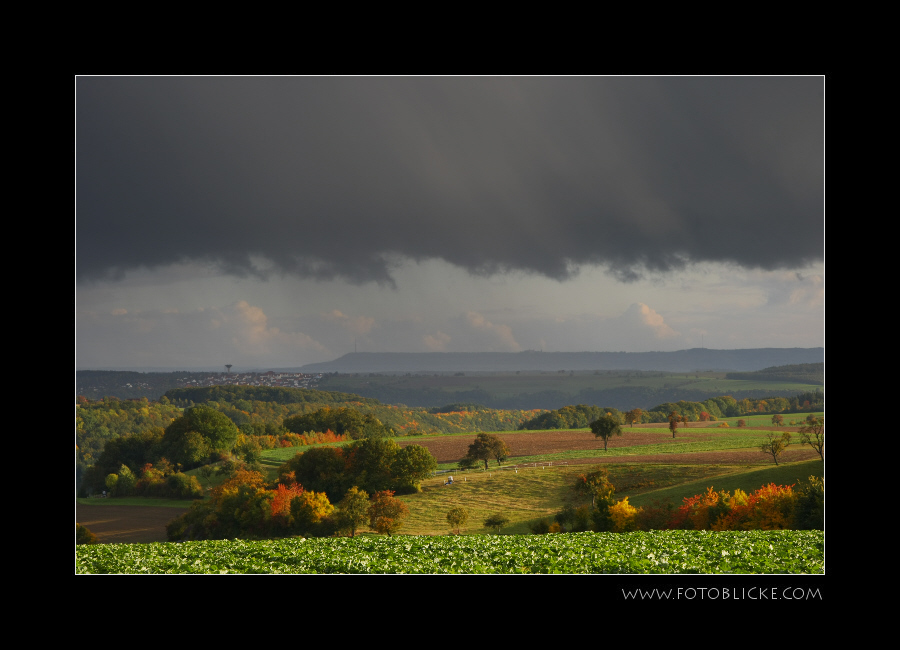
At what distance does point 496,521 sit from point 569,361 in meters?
8.73

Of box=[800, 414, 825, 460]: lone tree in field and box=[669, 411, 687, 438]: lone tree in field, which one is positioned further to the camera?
box=[669, 411, 687, 438]: lone tree in field

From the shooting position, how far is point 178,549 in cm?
1291

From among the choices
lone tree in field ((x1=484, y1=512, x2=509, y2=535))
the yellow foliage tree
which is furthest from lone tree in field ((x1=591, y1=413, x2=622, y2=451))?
lone tree in field ((x1=484, y1=512, x2=509, y2=535))

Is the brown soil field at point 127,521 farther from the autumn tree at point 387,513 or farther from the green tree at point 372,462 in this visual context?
the autumn tree at point 387,513

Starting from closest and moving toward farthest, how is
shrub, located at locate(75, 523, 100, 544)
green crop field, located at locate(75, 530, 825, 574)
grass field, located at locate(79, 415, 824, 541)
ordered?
green crop field, located at locate(75, 530, 825, 574) < grass field, located at locate(79, 415, 824, 541) < shrub, located at locate(75, 523, 100, 544)

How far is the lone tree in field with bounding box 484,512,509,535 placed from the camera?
17438 mm

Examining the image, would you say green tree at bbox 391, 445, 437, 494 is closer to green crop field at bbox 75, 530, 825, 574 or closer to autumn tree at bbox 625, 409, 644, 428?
green crop field at bbox 75, 530, 825, 574

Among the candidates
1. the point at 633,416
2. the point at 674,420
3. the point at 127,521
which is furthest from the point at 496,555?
the point at 127,521

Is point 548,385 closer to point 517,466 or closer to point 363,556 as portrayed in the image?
point 517,466

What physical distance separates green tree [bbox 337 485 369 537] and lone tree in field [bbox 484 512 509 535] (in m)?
3.92

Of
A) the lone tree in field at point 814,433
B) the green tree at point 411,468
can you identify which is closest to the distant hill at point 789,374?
the lone tree in field at point 814,433

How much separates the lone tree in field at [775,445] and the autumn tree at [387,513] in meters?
13.2
